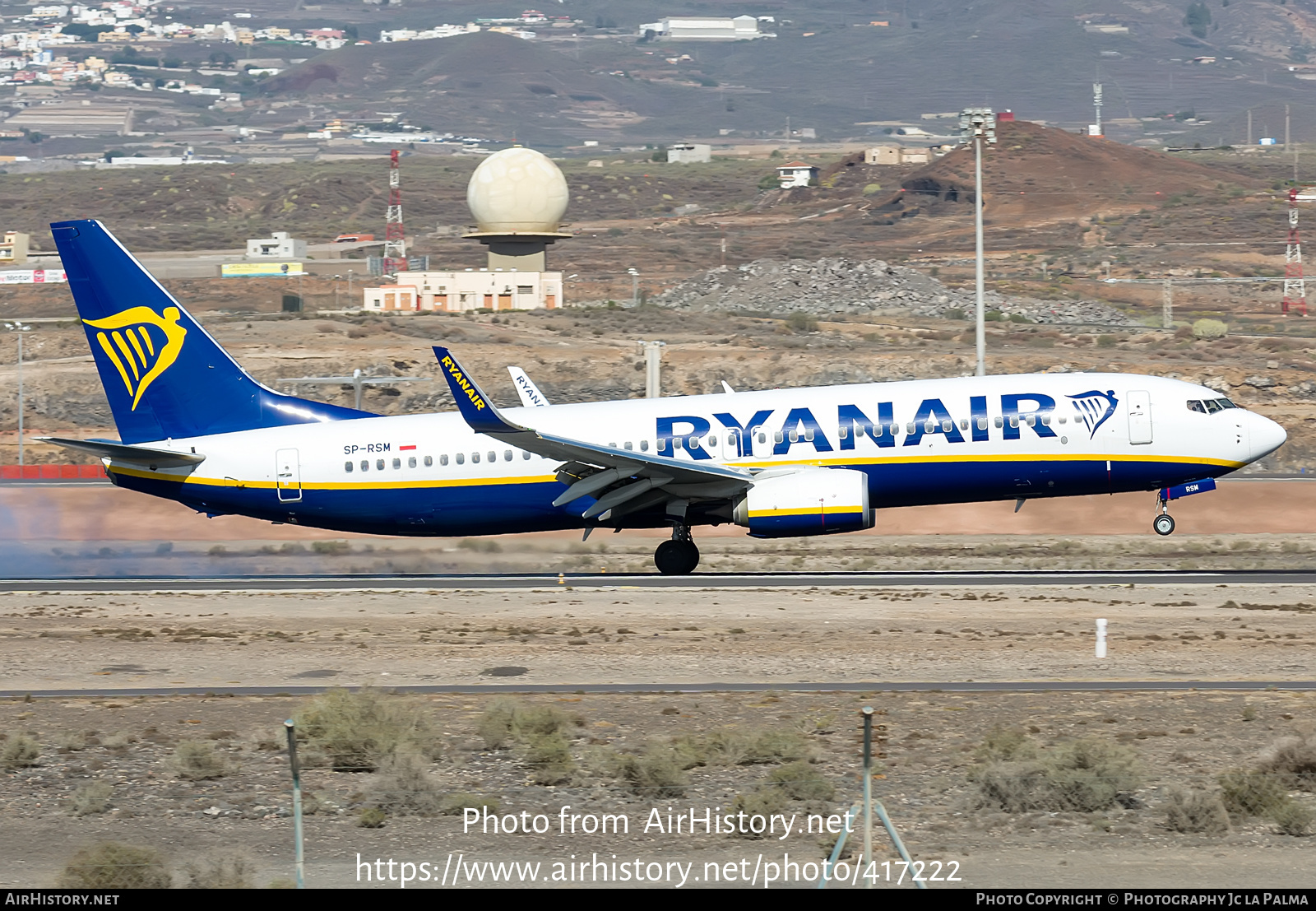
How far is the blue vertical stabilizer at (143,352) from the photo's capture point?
3888 cm

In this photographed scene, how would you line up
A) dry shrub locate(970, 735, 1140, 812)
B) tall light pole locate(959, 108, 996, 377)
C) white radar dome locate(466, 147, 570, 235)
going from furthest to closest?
white radar dome locate(466, 147, 570, 235) < tall light pole locate(959, 108, 996, 377) < dry shrub locate(970, 735, 1140, 812)

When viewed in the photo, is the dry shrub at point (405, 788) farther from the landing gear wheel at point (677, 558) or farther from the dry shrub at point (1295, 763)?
the landing gear wheel at point (677, 558)

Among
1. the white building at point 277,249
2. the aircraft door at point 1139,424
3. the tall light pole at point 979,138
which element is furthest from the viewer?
the white building at point 277,249

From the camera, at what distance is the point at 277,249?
175 meters

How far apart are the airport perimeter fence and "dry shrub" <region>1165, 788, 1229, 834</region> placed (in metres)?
0.03

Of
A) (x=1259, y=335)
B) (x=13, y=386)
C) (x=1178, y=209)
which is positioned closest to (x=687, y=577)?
(x=13, y=386)

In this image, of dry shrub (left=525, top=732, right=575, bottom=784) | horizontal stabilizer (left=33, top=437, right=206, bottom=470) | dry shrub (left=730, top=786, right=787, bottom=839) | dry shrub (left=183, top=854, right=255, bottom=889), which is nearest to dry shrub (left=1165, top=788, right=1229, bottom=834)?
dry shrub (left=730, top=786, right=787, bottom=839)

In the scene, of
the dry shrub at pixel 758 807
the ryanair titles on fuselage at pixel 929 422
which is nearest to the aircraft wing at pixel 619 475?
the ryanair titles on fuselage at pixel 929 422

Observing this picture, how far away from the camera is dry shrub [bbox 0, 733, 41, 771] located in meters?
21.2

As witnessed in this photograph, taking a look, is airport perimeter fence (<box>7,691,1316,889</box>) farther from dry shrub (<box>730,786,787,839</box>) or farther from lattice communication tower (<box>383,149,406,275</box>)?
lattice communication tower (<box>383,149,406,275</box>)

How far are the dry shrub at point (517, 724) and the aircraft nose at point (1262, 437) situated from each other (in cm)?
2093

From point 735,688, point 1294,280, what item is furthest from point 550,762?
point 1294,280

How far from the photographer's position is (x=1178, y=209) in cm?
18788
